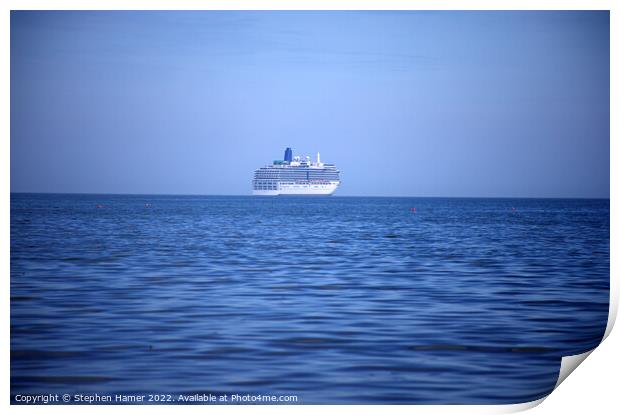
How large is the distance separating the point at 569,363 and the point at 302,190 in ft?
299

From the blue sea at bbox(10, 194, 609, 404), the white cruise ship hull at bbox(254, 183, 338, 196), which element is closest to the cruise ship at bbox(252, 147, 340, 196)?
the white cruise ship hull at bbox(254, 183, 338, 196)

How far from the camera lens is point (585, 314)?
25.0 feet

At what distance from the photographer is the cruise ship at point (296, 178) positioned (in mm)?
94562

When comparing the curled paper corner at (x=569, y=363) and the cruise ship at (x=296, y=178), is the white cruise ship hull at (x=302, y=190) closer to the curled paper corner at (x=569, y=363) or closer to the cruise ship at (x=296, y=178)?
the cruise ship at (x=296, y=178)

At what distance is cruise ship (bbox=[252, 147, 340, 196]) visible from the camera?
94562mm

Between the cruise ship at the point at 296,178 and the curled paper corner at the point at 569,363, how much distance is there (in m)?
88.4

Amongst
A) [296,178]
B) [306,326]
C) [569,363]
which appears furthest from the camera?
[296,178]

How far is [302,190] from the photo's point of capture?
9675 cm

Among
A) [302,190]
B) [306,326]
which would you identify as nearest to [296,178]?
[302,190]

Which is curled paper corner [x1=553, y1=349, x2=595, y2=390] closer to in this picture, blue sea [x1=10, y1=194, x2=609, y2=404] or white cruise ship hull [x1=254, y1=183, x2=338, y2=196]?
blue sea [x1=10, y1=194, x2=609, y2=404]

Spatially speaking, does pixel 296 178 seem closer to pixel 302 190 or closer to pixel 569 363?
pixel 302 190

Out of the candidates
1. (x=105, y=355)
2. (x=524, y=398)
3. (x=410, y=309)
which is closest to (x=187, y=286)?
(x=410, y=309)

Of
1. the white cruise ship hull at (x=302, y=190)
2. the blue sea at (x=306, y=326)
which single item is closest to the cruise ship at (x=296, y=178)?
the white cruise ship hull at (x=302, y=190)
